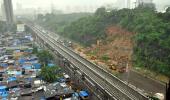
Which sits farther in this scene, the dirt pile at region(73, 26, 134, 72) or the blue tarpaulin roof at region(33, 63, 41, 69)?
the dirt pile at region(73, 26, 134, 72)

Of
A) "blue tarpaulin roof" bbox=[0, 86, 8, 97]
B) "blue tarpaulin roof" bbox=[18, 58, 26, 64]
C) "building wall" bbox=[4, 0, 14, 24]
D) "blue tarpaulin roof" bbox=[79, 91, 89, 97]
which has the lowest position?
"blue tarpaulin roof" bbox=[79, 91, 89, 97]

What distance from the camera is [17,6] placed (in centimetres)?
17475

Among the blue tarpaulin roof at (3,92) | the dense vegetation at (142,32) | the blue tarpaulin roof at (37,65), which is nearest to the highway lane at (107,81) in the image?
the blue tarpaulin roof at (37,65)

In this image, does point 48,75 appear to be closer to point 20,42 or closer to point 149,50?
point 149,50

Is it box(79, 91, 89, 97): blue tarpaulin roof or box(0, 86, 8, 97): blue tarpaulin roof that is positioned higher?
box(0, 86, 8, 97): blue tarpaulin roof

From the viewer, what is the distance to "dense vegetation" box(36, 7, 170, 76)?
29.0 metres

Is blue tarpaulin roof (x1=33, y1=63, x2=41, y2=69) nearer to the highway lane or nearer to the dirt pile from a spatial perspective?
the highway lane

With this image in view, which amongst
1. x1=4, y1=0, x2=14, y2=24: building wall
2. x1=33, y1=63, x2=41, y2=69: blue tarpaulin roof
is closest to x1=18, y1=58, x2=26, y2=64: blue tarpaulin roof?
x1=33, y1=63, x2=41, y2=69: blue tarpaulin roof

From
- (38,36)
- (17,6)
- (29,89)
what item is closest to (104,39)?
(38,36)

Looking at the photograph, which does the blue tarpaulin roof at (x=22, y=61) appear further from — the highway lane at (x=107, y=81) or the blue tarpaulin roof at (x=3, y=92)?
the blue tarpaulin roof at (x=3, y=92)

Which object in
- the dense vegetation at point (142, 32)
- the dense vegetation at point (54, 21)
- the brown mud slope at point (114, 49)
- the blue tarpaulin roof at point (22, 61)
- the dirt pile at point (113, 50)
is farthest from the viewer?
the dense vegetation at point (54, 21)

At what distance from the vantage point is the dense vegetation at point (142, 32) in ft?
95.2

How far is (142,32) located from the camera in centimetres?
3572

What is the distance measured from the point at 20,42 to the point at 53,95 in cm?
3036
